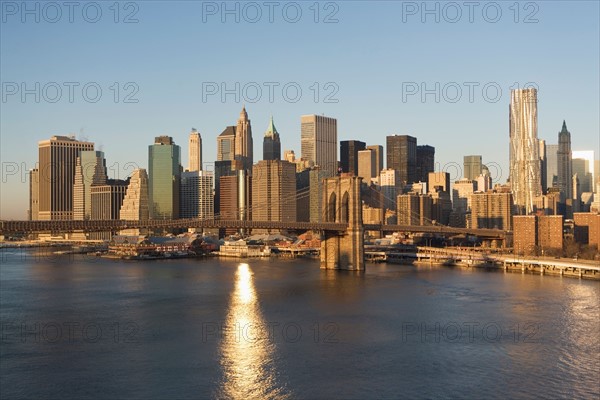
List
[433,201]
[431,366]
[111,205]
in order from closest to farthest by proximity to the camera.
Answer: [431,366], [433,201], [111,205]

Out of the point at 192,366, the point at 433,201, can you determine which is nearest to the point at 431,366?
the point at 192,366

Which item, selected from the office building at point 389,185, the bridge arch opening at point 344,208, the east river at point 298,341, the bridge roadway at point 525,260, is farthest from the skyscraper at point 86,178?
the east river at point 298,341

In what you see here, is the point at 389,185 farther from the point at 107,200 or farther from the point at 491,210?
the point at 107,200

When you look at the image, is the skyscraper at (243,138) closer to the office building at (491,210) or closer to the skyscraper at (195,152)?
the skyscraper at (195,152)

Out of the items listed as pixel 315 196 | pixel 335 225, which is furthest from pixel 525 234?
pixel 315 196

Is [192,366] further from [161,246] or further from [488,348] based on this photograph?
[161,246]
